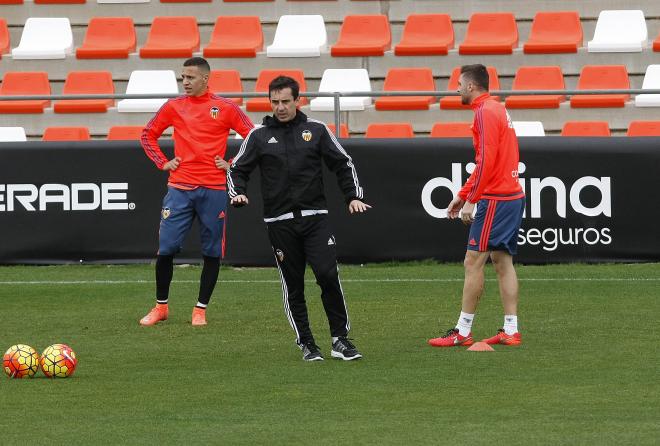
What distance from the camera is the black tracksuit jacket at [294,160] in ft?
29.4

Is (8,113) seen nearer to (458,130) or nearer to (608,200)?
(458,130)

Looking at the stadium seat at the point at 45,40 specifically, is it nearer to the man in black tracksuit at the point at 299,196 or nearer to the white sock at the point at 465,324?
the man in black tracksuit at the point at 299,196

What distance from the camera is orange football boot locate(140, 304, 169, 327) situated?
36.5ft

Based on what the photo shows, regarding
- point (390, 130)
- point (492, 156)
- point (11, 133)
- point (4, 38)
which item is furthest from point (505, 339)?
point (4, 38)

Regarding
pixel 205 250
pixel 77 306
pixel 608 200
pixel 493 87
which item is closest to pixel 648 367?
pixel 205 250

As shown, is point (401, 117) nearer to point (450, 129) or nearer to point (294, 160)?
point (450, 129)

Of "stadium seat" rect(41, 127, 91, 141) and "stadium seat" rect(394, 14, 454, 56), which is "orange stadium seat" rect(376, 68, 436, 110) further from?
"stadium seat" rect(41, 127, 91, 141)

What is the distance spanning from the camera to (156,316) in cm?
1123

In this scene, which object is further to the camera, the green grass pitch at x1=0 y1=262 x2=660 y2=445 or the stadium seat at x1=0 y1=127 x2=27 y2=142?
the stadium seat at x1=0 y1=127 x2=27 y2=142

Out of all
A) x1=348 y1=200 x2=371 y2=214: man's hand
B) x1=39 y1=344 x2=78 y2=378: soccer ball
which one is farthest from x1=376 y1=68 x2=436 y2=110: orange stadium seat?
x1=39 y1=344 x2=78 y2=378: soccer ball

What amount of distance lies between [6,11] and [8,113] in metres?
2.95

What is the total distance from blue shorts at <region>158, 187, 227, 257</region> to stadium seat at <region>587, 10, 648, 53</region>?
29.5ft

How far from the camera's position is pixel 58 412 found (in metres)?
7.20

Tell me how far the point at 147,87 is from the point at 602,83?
19.9ft
